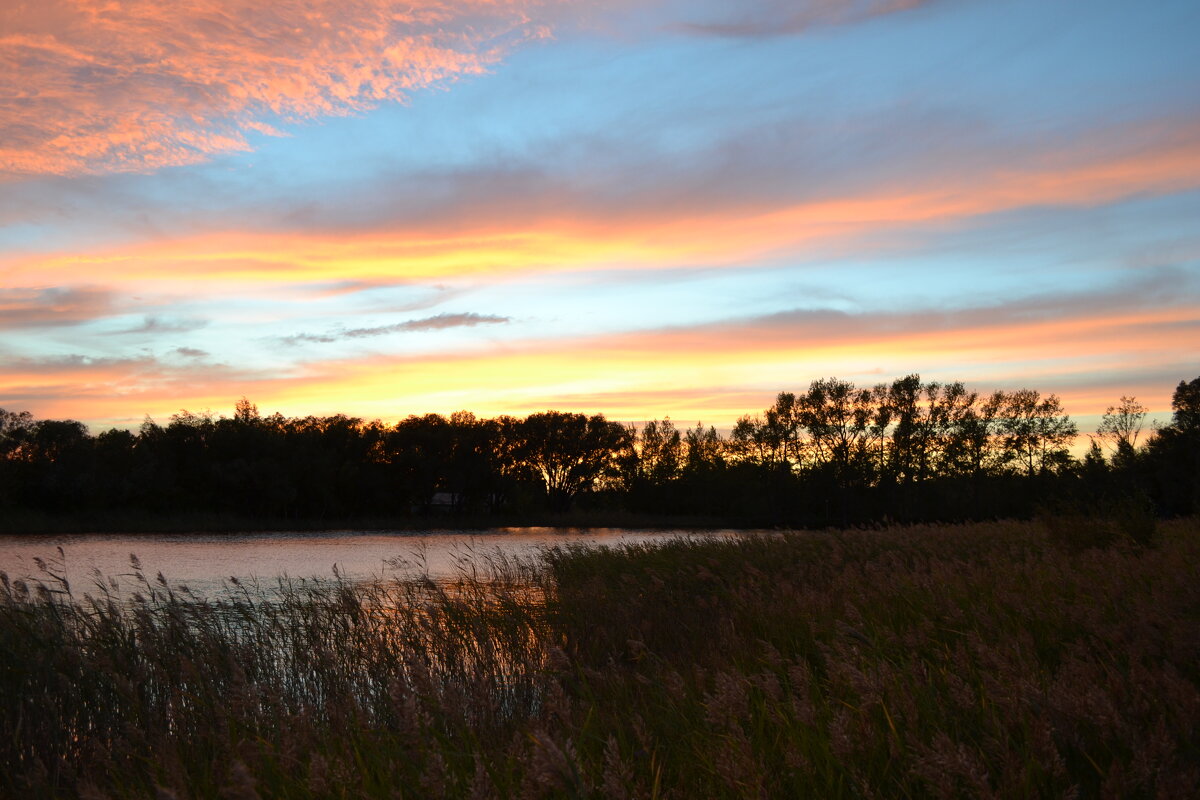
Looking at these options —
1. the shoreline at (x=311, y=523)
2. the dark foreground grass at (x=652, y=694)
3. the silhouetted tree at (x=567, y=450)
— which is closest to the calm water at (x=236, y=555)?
the shoreline at (x=311, y=523)

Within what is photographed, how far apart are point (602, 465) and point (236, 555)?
6029 centimetres

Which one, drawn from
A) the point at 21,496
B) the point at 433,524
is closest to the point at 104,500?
the point at 21,496

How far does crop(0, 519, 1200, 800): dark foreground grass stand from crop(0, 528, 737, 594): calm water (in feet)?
32.1

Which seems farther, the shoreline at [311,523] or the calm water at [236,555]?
the shoreline at [311,523]

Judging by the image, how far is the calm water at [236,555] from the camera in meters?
27.3

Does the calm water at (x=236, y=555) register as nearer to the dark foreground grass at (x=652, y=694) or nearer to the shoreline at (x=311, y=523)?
the shoreline at (x=311, y=523)

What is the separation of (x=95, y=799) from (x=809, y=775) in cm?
331

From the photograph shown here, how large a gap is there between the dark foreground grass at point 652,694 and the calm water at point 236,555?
9.79 metres

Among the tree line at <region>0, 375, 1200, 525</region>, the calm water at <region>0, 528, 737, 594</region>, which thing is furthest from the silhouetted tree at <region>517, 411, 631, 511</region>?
the calm water at <region>0, 528, 737, 594</region>

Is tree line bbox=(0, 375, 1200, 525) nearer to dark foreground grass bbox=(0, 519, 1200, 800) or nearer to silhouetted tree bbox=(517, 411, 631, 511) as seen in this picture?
silhouetted tree bbox=(517, 411, 631, 511)

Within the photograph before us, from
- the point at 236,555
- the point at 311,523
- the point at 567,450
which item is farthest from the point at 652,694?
the point at 567,450

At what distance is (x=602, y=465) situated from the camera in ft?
322

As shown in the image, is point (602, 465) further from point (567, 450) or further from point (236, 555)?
point (236, 555)

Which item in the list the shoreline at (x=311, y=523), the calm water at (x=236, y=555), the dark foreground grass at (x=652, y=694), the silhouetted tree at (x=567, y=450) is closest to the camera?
the dark foreground grass at (x=652, y=694)
